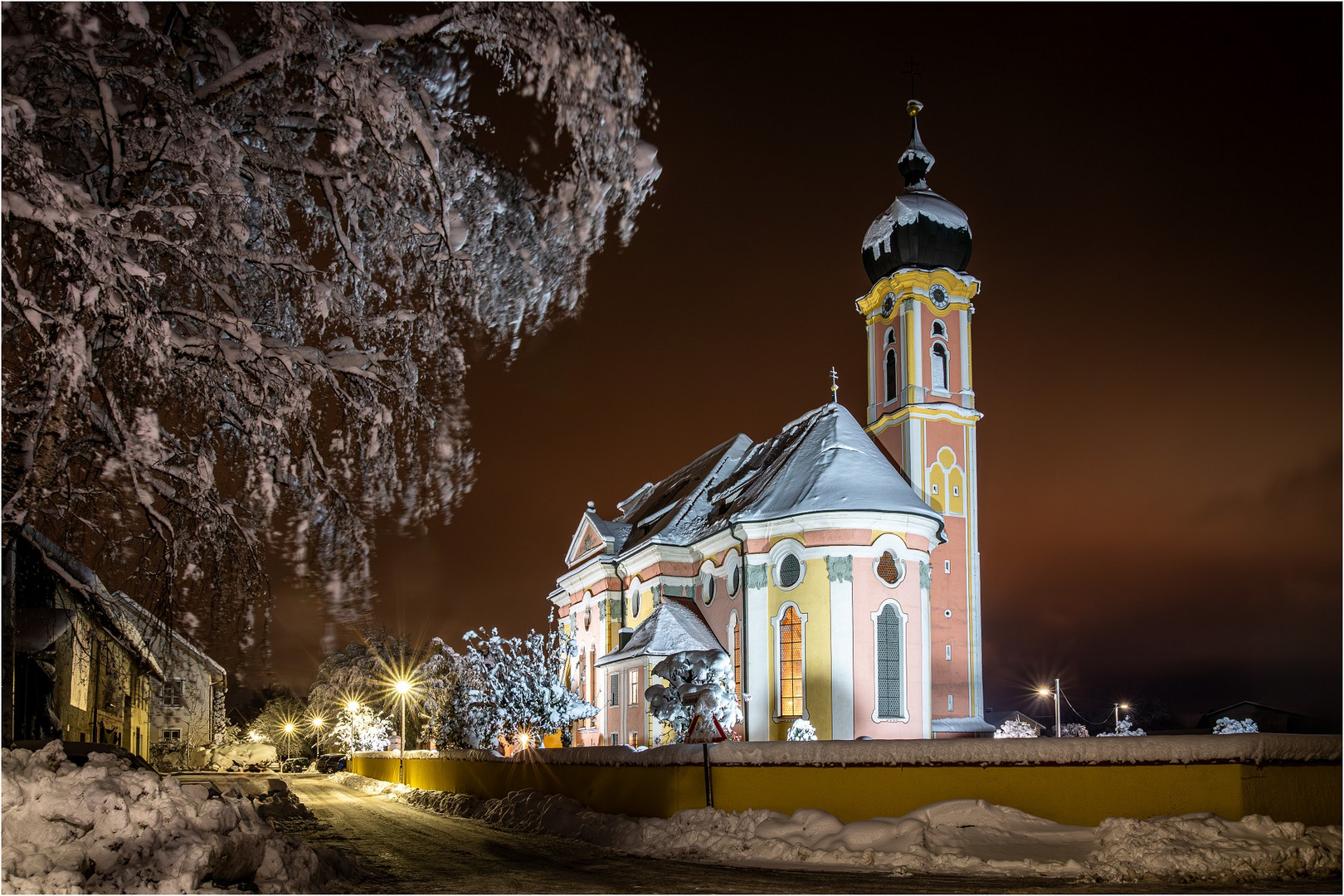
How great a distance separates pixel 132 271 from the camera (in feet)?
22.3

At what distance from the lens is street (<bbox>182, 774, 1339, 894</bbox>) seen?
10.7 meters

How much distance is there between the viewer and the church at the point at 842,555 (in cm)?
3131

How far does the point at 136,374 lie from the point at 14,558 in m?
1.92

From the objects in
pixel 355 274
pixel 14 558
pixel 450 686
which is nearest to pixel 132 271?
pixel 355 274

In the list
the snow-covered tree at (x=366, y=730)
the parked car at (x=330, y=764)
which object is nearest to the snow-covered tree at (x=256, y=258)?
the snow-covered tree at (x=366, y=730)

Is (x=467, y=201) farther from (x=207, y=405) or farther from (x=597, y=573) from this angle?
(x=597, y=573)

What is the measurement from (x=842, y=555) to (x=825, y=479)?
8.51ft

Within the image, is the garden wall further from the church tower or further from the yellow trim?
the yellow trim

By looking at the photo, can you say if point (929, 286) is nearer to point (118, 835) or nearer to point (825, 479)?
point (825, 479)

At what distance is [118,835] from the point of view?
26.2ft

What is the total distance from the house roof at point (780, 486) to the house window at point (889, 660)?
2778 millimetres

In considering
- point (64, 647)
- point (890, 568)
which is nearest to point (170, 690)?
point (64, 647)

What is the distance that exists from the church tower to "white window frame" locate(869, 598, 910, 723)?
6742mm

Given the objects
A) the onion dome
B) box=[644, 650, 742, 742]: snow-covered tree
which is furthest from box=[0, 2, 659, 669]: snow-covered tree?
the onion dome
